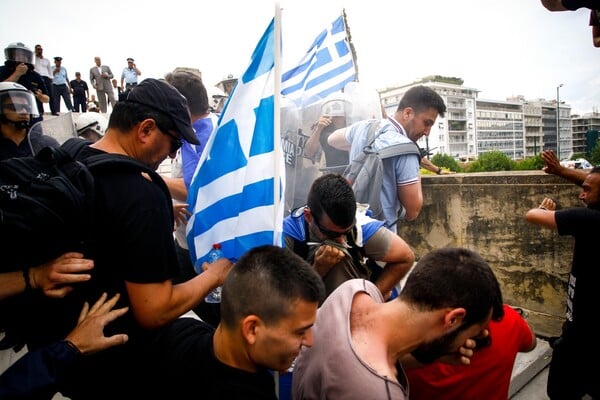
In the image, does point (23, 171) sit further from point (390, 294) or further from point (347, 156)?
point (347, 156)

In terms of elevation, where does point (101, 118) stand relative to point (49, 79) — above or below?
below

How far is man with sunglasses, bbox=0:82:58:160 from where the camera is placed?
332 centimetres

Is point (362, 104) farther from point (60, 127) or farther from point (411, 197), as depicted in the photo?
point (60, 127)

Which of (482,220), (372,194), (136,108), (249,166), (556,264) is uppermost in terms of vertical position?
(136,108)

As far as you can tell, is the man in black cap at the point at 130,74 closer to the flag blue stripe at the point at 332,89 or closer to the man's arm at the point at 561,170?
the flag blue stripe at the point at 332,89

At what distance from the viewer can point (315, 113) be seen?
4.31m

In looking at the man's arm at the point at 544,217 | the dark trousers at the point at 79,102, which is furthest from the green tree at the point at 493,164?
the man's arm at the point at 544,217

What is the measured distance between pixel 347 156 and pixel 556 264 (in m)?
2.40

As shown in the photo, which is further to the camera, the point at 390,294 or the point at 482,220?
the point at 482,220

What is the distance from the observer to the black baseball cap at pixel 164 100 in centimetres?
154

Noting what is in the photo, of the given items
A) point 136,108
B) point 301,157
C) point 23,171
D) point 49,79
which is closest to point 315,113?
point 301,157

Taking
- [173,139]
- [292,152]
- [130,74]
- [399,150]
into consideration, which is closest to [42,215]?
[173,139]

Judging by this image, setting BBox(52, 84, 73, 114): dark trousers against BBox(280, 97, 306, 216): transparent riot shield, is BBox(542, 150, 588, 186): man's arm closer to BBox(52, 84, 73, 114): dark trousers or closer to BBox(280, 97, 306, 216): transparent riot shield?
BBox(280, 97, 306, 216): transparent riot shield

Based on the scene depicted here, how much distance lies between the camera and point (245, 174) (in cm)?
184
